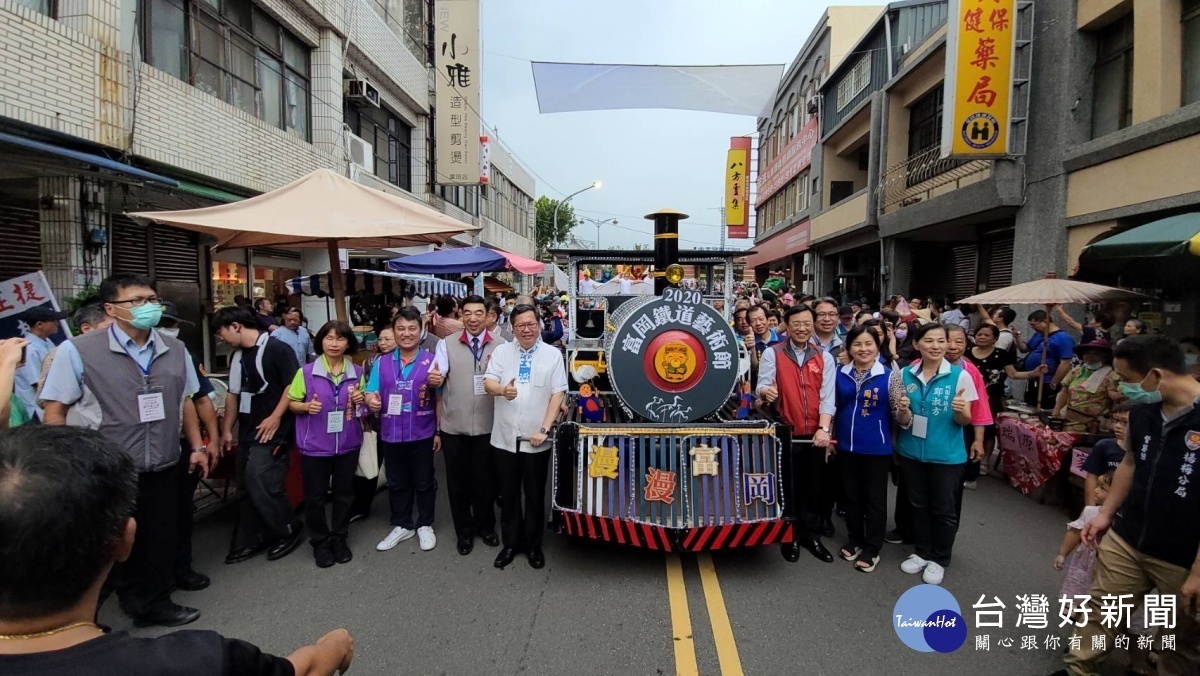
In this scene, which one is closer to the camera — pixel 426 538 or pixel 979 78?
pixel 426 538

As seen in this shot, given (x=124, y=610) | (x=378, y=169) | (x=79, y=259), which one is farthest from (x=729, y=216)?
(x=124, y=610)

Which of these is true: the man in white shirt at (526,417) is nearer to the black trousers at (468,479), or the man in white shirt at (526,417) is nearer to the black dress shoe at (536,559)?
the black dress shoe at (536,559)

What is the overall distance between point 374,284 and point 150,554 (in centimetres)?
944

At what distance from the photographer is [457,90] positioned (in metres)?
16.0

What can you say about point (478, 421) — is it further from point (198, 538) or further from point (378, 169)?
point (378, 169)

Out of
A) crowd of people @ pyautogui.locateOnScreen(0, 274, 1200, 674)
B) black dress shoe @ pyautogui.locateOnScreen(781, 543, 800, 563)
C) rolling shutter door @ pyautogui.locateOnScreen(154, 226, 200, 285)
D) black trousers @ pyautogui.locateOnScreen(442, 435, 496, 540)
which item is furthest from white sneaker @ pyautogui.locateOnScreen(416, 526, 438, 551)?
rolling shutter door @ pyautogui.locateOnScreen(154, 226, 200, 285)

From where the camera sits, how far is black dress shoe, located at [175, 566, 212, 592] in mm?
3873

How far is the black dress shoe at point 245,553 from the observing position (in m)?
4.33

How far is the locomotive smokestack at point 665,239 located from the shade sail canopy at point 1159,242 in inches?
159

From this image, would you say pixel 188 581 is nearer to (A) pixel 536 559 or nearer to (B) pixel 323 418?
(B) pixel 323 418

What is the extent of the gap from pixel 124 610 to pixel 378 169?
14393 mm

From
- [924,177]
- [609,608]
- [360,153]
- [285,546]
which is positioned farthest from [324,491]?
[924,177]

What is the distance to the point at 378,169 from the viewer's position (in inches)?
634

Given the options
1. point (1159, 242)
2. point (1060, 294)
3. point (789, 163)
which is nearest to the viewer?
point (1159, 242)
